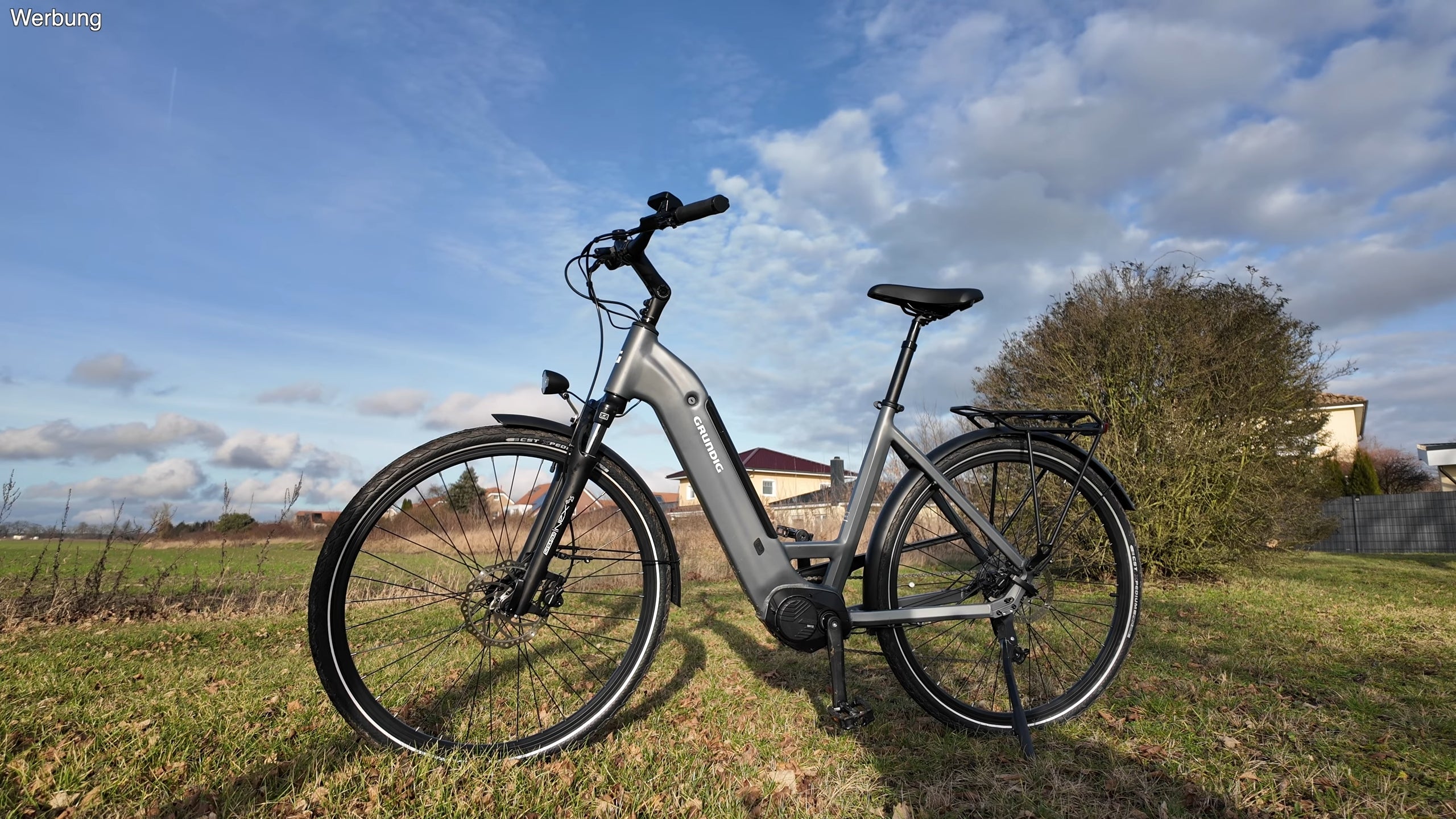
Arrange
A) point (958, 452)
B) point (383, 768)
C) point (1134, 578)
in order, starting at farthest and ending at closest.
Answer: point (1134, 578)
point (958, 452)
point (383, 768)

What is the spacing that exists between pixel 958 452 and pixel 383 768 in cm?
224

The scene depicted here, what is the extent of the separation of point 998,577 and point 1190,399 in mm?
6742

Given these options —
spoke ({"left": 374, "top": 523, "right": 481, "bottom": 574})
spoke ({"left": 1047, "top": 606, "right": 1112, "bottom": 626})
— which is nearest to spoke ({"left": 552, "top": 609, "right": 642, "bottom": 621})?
spoke ({"left": 374, "top": 523, "right": 481, "bottom": 574})

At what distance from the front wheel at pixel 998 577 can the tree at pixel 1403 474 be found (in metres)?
33.3

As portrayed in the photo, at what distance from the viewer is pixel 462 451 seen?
7.64 ft

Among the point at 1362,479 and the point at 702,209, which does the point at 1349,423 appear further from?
the point at 702,209

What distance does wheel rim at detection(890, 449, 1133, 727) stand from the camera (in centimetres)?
279

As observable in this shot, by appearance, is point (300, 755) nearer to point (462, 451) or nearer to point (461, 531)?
point (461, 531)

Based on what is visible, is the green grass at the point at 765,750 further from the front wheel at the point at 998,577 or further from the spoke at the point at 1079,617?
the spoke at the point at 1079,617

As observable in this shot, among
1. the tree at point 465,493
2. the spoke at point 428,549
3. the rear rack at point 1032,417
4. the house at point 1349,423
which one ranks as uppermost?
the house at point 1349,423

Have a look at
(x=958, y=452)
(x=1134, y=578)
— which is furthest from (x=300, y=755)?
(x=1134, y=578)

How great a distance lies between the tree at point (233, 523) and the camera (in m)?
7.44

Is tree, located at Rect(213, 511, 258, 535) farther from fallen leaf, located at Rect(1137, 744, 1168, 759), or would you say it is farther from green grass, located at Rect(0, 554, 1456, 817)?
fallen leaf, located at Rect(1137, 744, 1168, 759)

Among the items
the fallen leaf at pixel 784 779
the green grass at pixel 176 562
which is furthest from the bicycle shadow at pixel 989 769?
the green grass at pixel 176 562
